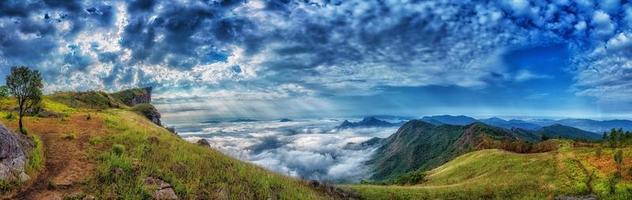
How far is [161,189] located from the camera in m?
24.0

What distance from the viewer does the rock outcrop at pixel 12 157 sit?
21922 millimetres

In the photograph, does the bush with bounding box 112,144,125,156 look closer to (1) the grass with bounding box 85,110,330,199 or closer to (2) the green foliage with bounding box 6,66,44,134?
(1) the grass with bounding box 85,110,330,199

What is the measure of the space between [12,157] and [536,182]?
44183 millimetres

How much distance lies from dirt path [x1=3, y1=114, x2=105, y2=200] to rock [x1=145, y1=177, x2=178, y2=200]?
133 inches

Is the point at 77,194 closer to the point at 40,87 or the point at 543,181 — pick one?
the point at 40,87

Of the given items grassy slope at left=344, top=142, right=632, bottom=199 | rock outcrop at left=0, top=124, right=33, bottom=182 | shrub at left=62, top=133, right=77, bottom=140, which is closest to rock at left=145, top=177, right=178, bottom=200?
rock outcrop at left=0, top=124, right=33, bottom=182

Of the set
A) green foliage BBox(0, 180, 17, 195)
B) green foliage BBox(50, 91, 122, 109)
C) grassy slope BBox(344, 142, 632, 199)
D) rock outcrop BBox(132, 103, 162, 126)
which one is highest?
green foliage BBox(50, 91, 122, 109)

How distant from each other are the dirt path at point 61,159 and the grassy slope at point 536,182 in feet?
73.4

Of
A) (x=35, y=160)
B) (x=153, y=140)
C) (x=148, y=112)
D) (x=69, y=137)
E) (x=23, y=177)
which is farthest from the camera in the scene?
(x=148, y=112)

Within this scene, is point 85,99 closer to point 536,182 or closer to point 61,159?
point 61,159

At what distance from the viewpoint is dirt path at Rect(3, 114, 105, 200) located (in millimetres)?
21734

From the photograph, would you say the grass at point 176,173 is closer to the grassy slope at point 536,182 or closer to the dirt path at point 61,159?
the dirt path at point 61,159

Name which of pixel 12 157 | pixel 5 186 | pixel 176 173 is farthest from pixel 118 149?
pixel 5 186

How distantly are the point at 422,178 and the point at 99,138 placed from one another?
48.8 metres
